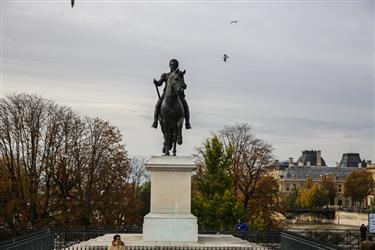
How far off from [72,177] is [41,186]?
10.4 ft

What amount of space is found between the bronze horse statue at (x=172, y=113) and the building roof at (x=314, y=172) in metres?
168

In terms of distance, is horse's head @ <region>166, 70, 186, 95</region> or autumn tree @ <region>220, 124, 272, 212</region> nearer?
horse's head @ <region>166, 70, 186, 95</region>

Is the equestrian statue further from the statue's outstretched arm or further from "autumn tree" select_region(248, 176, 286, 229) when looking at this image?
"autumn tree" select_region(248, 176, 286, 229)

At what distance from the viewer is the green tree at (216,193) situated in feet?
144

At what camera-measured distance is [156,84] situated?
22.3 m

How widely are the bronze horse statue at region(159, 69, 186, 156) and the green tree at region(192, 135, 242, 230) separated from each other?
21191mm

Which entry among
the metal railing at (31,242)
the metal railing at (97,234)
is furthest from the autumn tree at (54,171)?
the metal railing at (31,242)

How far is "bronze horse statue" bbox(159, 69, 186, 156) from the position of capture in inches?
862

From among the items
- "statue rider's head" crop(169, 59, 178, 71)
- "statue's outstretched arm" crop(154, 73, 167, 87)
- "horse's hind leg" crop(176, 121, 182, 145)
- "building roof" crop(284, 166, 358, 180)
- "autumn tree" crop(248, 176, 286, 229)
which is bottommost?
"autumn tree" crop(248, 176, 286, 229)

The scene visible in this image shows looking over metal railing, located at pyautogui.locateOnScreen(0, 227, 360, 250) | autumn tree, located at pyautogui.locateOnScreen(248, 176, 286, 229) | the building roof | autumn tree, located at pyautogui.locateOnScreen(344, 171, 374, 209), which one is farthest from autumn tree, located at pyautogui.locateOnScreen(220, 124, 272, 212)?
the building roof

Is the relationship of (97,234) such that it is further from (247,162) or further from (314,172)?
(314,172)

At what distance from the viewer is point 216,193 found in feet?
147

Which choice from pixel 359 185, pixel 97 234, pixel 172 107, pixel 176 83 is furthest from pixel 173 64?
pixel 359 185

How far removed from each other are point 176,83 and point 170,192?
3.84 metres
